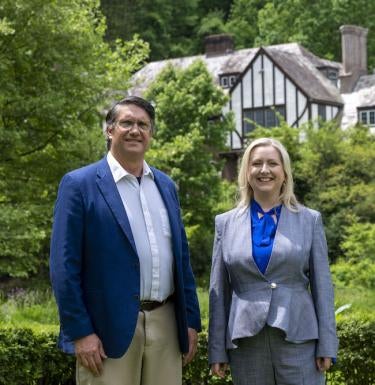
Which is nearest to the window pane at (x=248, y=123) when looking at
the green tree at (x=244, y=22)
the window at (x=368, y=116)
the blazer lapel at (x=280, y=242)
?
the window at (x=368, y=116)

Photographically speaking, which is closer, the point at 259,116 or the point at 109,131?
the point at 109,131

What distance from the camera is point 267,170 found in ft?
14.9

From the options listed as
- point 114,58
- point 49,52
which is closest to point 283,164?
point 49,52

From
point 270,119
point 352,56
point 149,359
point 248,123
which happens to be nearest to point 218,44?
point 352,56

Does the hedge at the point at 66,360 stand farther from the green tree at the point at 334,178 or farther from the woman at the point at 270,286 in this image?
the green tree at the point at 334,178

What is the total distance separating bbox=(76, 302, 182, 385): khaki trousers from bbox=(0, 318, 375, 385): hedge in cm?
206

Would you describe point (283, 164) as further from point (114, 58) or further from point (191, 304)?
point (114, 58)

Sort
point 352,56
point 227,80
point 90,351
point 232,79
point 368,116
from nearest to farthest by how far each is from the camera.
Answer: point 90,351 < point 368,116 < point 232,79 < point 227,80 < point 352,56

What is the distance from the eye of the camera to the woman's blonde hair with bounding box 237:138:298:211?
460cm

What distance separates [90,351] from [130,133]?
3.65 feet

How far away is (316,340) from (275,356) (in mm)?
240

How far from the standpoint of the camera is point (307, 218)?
15.1 feet

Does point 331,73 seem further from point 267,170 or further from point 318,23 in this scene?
point 267,170

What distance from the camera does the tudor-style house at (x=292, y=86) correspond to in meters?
34.7
